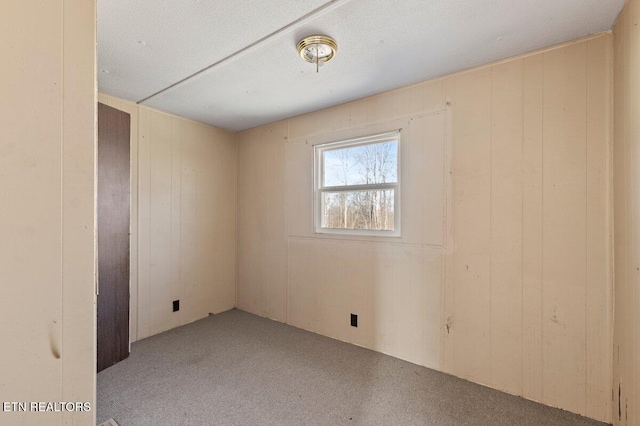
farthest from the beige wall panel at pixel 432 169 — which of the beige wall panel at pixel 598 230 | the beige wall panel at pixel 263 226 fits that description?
the beige wall panel at pixel 263 226

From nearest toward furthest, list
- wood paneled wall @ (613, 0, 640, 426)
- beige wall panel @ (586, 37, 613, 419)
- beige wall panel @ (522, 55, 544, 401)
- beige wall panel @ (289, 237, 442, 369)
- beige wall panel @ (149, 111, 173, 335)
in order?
wood paneled wall @ (613, 0, 640, 426) → beige wall panel @ (586, 37, 613, 419) → beige wall panel @ (522, 55, 544, 401) → beige wall panel @ (289, 237, 442, 369) → beige wall panel @ (149, 111, 173, 335)

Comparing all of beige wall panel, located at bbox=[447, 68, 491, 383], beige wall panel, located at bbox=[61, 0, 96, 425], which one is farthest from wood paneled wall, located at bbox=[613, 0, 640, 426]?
beige wall panel, located at bbox=[61, 0, 96, 425]

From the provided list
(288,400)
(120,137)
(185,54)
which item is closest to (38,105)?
(185,54)

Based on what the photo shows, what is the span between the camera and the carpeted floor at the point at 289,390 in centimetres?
176

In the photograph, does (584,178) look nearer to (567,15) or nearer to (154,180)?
(567,15)

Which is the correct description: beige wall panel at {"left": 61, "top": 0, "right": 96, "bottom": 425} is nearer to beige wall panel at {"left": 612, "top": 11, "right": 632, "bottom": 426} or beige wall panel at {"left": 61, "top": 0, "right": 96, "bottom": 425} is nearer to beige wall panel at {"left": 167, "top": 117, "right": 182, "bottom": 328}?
beige wall panel at {"left": 612, "top": 11, "right": 632, "bottom": 426}

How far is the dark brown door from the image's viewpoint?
6.71 ft

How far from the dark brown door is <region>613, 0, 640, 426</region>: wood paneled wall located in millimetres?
3085

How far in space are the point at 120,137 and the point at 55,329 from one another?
74.5 inches

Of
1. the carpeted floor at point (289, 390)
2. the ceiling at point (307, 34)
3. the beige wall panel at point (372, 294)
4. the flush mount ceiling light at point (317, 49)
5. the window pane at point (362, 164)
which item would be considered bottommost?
the carpeted floor at point (289, 390)

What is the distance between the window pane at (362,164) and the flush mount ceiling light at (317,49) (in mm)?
993

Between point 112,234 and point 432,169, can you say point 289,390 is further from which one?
point 432,169

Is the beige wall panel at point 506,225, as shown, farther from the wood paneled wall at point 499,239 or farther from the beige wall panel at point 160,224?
the beige wall panel at point 160,224

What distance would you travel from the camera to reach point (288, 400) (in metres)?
1.92
